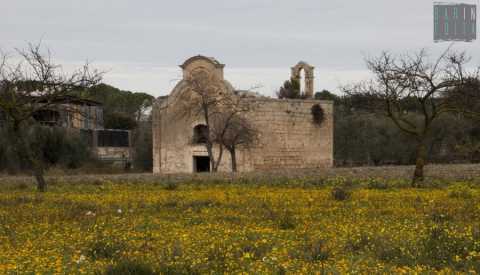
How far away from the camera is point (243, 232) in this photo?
988 cm

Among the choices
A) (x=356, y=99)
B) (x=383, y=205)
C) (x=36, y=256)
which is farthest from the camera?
(x=356, y=99)

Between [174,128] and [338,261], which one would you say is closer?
[338,261]

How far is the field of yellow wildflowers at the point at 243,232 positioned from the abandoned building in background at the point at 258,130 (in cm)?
2495

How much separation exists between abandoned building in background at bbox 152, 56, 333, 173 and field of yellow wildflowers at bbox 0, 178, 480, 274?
24.9 m

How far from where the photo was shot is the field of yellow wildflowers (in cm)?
751

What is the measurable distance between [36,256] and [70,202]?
22.6 feet

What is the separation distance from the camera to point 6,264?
759cm

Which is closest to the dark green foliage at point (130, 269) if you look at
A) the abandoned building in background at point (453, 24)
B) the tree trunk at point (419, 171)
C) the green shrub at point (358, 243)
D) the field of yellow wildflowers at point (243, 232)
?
the field of yellow wildflowers at point (243, 232)

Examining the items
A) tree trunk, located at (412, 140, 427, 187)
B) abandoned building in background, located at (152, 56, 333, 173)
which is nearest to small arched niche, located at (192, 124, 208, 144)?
abandoned building in background, located at (152, 56, 333, 173)

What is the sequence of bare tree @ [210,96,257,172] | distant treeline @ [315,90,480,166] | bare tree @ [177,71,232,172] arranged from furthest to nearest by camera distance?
distant treeline @ [315,90,480,166] < bare tree @ [177,71,232,172] < bare tree @ [210,96,257,172]

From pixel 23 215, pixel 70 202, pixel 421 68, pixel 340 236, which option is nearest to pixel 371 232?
pixel 340 236

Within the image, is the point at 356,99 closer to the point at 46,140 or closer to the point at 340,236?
the point at 340,236

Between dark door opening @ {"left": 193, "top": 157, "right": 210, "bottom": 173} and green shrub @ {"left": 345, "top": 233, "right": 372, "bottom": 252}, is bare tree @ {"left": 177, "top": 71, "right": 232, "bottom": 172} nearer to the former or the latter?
dark door opening @ {"left": 193, "top": 157, "right": 210, "bottom": 173}

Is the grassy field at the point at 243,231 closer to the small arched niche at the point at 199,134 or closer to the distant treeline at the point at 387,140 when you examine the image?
the small arched niche at the point at 199,134
